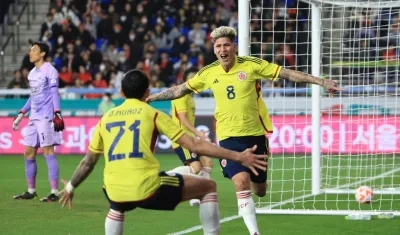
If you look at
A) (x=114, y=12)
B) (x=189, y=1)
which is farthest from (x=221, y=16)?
(x=114, y=12)

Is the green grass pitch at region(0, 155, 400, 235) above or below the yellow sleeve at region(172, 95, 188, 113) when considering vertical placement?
below

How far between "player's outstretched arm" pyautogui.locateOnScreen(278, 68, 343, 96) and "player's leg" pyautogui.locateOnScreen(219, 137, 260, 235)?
79cm

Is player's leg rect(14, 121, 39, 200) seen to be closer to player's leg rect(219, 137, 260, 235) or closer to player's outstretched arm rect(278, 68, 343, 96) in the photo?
player's leg rect(219, 137, 260, 235)

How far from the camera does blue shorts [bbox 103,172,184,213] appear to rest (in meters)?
7.76

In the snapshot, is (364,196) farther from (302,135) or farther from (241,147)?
(302,135)

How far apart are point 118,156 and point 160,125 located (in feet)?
1.33

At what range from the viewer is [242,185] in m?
9.80

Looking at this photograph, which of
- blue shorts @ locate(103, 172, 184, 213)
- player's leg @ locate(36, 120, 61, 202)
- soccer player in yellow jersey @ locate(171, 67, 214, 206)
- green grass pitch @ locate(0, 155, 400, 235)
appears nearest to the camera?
blue shorts @ locate(103, 172, 184, 213)

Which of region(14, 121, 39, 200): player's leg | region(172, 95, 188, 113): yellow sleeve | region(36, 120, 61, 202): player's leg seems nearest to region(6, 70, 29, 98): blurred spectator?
region(14, 121, 39, 200): player's leg

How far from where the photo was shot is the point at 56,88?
562 inches

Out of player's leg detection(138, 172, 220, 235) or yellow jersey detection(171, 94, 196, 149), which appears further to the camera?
yellow jersey detection(171, 94, 196, 149)

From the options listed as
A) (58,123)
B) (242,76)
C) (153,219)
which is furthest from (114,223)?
(58,123)

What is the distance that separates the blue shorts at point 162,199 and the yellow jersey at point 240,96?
2.34 metres

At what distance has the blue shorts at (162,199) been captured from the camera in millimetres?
7762
